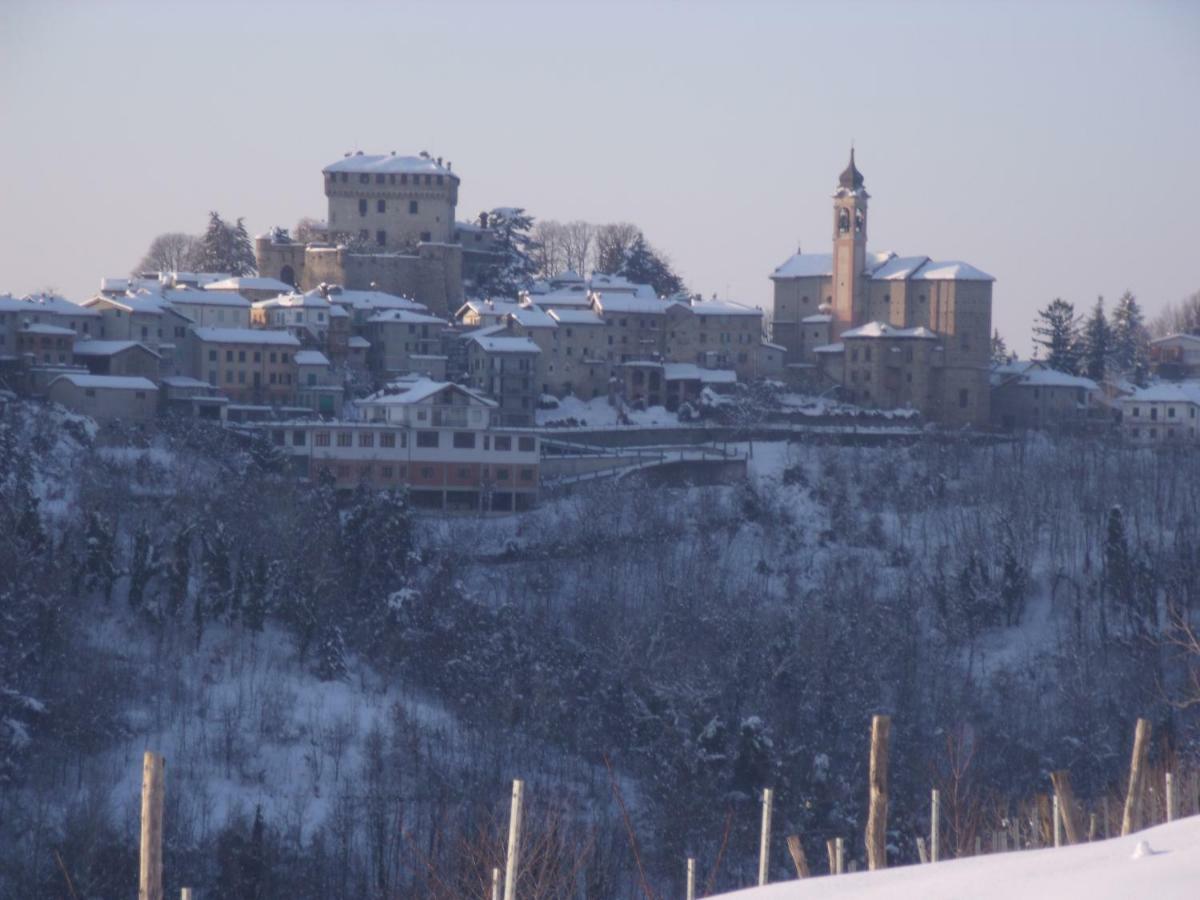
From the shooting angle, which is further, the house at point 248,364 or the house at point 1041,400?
the house at point 1041,400

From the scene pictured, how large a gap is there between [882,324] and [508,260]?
1132 cm

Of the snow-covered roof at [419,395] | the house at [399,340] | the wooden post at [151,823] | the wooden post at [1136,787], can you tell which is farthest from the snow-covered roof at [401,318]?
the wooden post at [151,823]

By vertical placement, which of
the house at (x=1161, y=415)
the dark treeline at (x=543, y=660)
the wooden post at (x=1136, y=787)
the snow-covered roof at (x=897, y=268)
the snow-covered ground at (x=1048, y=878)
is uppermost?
Result: the snow-covered roof at (x=897, y=268)

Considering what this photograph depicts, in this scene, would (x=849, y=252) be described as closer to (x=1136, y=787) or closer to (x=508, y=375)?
(x=508, y=375)

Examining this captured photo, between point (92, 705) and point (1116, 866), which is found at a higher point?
point (1116, 866)

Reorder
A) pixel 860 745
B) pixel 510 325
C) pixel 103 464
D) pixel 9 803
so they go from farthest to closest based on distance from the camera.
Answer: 1. pixel 510 325
2. pixel 103 464
3. pixel 860 745
4. pixel 9 803

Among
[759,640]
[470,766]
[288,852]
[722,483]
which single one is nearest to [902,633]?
[759,640]

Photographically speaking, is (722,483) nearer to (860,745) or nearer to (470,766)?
(860,745)

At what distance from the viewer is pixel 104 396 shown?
3388cm

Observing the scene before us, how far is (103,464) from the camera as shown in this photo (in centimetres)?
3086

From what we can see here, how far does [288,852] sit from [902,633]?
12.3m

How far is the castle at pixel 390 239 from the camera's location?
46.2 metres

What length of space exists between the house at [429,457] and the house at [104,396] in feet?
8.30

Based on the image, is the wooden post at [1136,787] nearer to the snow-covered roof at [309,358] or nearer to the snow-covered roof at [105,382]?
the snow-covered roof at [105,382]
